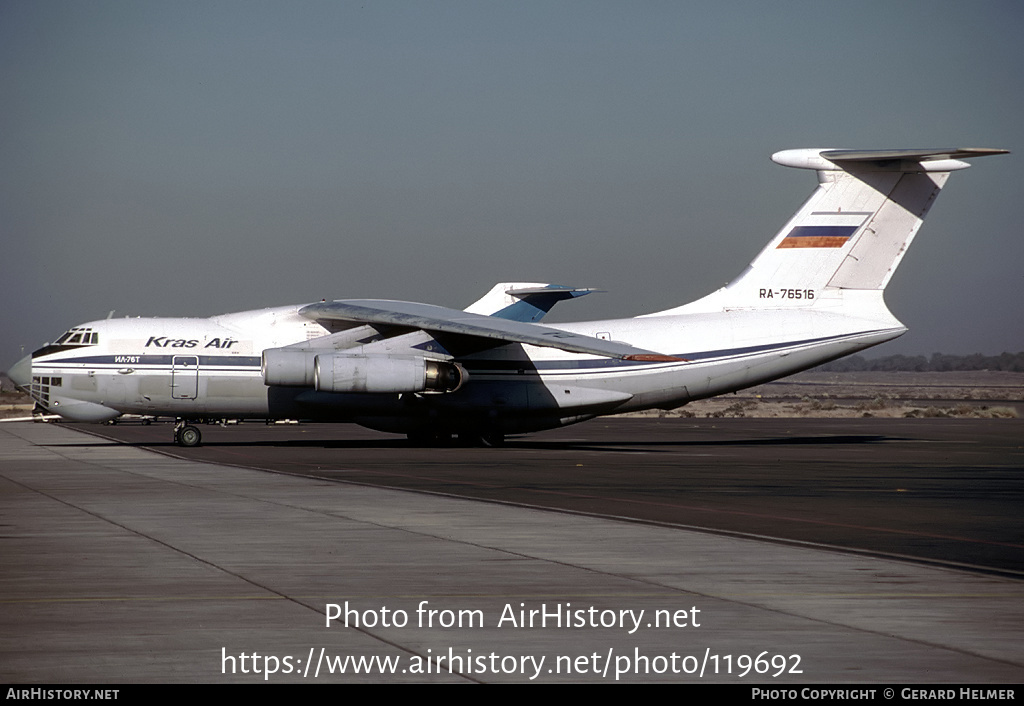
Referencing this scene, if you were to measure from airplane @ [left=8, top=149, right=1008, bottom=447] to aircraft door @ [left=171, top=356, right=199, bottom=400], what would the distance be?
35 millimetres

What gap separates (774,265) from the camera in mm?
33375

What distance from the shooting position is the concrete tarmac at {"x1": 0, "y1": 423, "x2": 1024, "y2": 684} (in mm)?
6695

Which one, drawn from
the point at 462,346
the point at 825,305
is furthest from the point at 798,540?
the point at 825,305

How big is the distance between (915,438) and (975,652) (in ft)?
101

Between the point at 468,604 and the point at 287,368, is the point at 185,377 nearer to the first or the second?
the point at 287,368

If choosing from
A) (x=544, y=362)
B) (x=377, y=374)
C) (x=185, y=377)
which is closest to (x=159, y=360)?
(x=185, y=377)

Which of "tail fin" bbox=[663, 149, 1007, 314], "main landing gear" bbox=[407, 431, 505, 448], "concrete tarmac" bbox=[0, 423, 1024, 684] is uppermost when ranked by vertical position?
"tail fin" bbox=[663, 149, 1007, 314]

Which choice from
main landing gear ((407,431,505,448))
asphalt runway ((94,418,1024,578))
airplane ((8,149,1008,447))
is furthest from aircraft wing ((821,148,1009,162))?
main landing gear ((407,431,505,448))

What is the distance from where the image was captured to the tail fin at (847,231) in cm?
3303

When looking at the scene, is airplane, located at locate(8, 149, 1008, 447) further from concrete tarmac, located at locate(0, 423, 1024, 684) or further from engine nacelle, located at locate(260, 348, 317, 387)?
concrete tarmac, located at locate(0, 423, 1024, 684)

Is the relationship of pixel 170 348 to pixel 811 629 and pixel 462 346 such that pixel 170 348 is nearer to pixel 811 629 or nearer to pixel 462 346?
pixel 462 346

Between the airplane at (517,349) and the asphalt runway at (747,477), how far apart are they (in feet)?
3.77

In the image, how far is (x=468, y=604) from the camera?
8555 millimetres

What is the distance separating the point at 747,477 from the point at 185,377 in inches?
612
